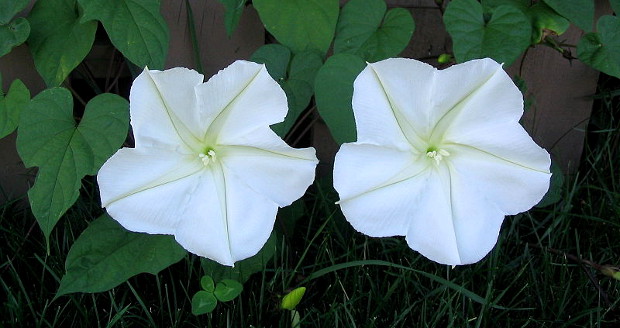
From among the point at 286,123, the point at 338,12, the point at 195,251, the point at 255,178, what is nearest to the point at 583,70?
the point at 338,12

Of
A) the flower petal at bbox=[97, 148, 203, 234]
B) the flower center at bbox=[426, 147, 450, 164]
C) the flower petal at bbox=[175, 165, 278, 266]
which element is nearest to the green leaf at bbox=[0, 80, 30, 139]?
the flower petal at bbox=[97, 148, 203, 234]

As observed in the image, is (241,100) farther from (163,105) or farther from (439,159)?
(439,159)

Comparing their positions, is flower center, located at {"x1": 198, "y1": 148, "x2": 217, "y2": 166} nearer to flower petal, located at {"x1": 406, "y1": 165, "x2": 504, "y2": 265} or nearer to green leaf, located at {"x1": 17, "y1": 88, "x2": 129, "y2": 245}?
green leaf, located at {"x1": 17, "y1": 88, "x2": 129, "y2": 245}

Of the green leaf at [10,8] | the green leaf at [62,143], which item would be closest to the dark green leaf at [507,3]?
the green leaf at [62,143]

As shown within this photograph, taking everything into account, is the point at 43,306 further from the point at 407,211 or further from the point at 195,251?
the point at 407,211

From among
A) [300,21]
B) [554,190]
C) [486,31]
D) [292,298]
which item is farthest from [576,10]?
[292,298]
